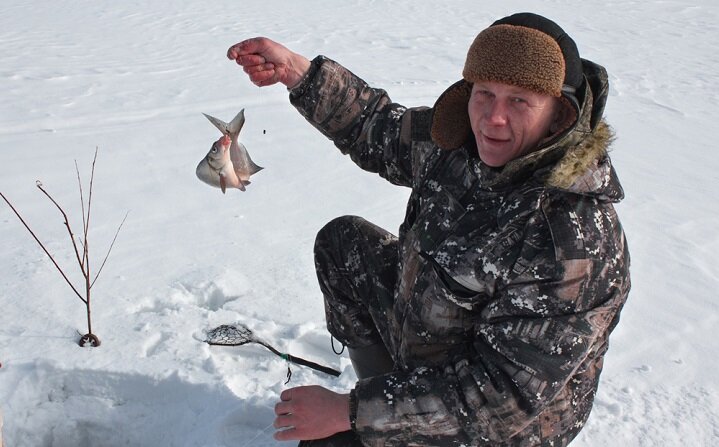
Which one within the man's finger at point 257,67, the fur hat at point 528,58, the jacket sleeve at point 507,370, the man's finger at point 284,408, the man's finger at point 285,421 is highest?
the fur hat at point 528,58

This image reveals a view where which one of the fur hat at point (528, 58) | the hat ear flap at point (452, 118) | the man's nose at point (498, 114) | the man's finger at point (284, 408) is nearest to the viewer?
the fur hat at point (528, 58)

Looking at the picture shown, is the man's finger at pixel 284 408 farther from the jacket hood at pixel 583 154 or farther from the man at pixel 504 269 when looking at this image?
the jacket hood at pixel 583 154

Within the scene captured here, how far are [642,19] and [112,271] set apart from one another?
10372 millimetres

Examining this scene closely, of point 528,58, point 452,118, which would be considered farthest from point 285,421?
point 528,58

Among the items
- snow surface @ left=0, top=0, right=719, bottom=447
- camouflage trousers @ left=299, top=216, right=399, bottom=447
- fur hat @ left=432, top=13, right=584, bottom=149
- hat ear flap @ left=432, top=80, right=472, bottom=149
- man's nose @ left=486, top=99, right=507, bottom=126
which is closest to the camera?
fur hat @ left=432, top=13, right=584, bottom=149

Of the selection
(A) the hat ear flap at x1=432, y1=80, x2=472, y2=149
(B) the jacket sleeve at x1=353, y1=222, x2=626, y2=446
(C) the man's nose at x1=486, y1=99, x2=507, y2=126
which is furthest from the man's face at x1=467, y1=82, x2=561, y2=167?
(B) the jacket sleeve at x1=353, y1=222, x2=626, y2=446

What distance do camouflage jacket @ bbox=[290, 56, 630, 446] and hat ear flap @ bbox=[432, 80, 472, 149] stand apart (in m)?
0.05

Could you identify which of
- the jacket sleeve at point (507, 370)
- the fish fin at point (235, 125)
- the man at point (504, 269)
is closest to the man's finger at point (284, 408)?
the man at point (504, 269)

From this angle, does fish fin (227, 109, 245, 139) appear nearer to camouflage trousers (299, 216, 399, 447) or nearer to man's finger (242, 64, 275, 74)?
man's finger (242, 64, 275, 74)

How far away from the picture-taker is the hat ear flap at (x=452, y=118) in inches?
84.6

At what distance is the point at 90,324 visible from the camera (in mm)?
2832

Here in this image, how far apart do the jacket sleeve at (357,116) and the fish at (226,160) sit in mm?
494

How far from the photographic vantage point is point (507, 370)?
1778 mm

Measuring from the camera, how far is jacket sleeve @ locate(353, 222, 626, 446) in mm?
1751
